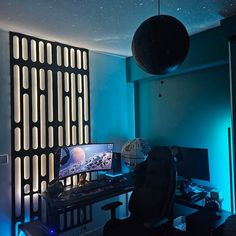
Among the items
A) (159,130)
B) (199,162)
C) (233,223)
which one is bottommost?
(233,223)

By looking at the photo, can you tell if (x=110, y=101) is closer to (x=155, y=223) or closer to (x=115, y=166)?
(x=115, y=166)

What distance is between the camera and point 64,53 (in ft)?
9.27

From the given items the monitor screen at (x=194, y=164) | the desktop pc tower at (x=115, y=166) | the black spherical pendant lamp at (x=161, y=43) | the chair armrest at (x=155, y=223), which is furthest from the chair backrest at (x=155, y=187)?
the black spherical pendant lamp at (x=161, y=43)

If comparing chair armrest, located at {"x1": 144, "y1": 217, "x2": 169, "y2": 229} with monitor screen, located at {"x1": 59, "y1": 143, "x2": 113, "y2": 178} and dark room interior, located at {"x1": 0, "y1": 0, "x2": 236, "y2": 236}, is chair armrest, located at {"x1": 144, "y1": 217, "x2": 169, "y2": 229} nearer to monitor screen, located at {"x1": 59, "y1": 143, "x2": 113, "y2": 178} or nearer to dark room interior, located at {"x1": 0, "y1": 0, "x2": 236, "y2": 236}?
dark room interior, located at {"x1": 0, "y1": 0, "x2": 236, "y2": 236}

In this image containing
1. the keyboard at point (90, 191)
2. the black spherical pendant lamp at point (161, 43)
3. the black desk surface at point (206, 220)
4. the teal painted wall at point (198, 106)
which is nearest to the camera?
the black spherical pendant lamp at point (161, 43)

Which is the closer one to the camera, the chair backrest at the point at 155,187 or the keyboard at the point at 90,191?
the chair backrest at the point at 155,187

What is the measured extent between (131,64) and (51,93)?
139cm

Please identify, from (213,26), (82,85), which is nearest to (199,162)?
(213,26)

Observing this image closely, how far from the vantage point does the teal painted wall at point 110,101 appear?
3.14 meters

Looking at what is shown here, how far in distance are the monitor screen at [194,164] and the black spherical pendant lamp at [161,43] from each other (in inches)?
65.8

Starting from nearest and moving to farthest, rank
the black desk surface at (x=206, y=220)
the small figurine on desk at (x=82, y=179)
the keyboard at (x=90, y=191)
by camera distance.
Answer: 1. the black desk surface at (x=206, y=220)
2. the keyboard at (x=90, y=191)
3. the small figurine on desk at (x=82, y=179)

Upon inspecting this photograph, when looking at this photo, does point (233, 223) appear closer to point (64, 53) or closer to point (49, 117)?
point (49, 117)

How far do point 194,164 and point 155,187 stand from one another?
631mm

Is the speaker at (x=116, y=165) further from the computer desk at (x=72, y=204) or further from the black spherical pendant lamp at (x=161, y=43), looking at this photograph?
the black spherical pendant lamp at (x=161, y=43)
